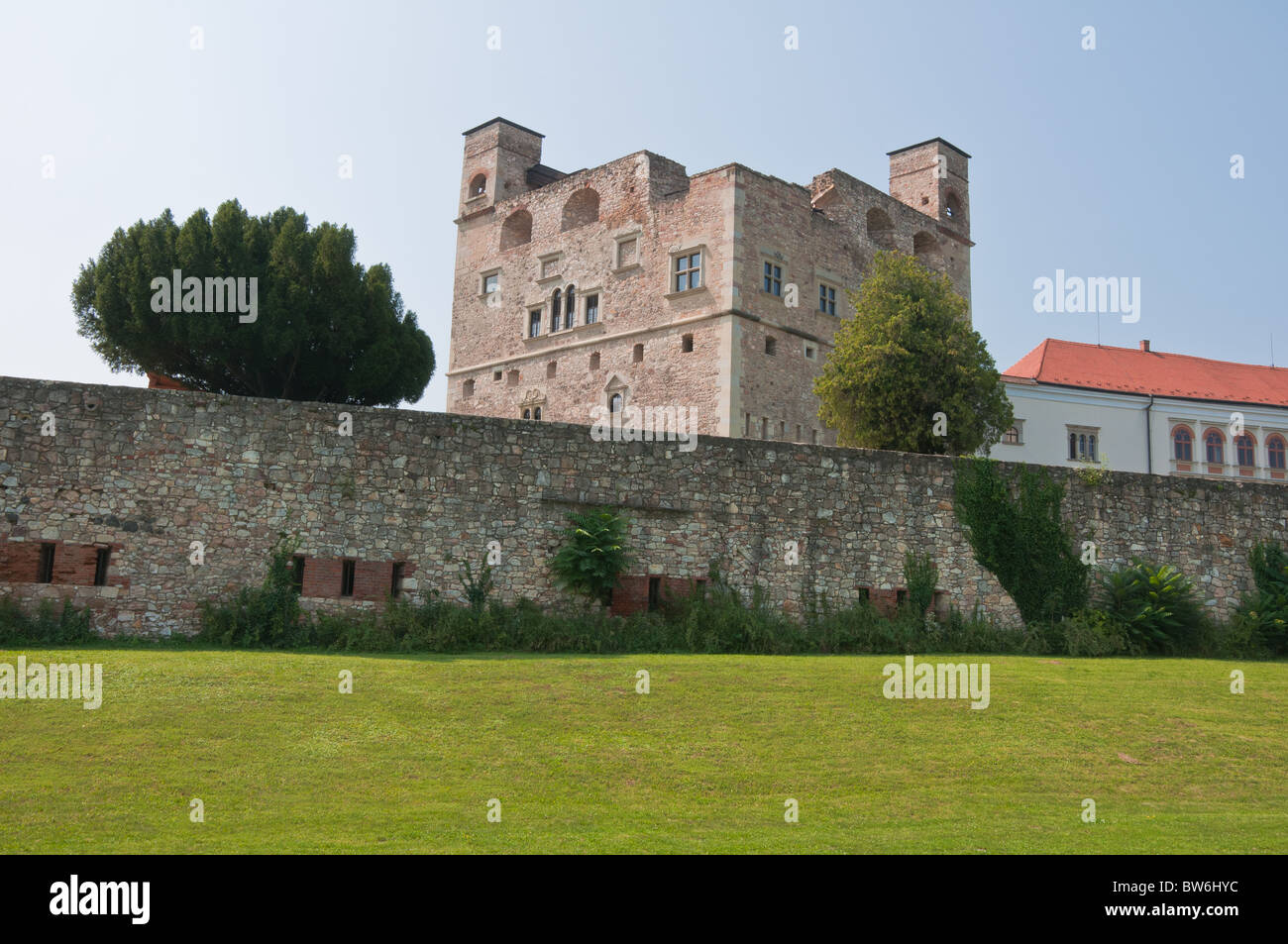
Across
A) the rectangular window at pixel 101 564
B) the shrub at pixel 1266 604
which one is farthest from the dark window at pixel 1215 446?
the rectangular window at pixel 101 564

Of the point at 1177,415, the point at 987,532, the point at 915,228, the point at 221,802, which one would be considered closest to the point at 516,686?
the point at 221,802

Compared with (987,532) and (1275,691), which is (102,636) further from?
(1275,691)

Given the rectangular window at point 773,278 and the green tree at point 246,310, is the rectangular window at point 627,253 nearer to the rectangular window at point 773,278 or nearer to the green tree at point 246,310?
the rectangular window at point 773,278

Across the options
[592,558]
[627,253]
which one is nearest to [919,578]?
[592,558]

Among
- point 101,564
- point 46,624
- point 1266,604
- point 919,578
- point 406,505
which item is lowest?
point 46,624

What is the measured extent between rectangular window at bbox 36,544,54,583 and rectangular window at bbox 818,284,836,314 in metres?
30.2

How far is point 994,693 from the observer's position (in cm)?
1602

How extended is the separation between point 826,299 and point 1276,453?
1018 inches

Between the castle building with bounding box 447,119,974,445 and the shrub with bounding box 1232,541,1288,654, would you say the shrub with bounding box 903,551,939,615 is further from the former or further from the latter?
the castle building with bounding box 447,119,974,445

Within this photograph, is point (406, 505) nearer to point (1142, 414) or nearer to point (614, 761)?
point (614, 761)

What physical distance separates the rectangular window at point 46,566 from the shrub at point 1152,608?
18.1m

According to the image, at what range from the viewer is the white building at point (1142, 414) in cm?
4984

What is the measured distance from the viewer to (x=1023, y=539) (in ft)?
71.7

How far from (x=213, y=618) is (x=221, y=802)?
8322 millimetres
